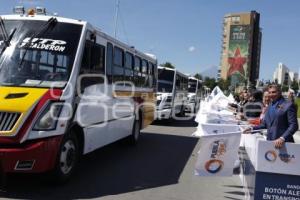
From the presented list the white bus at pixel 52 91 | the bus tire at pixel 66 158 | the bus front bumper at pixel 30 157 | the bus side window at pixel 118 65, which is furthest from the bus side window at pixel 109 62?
the bus front bumper at pixel 30 157

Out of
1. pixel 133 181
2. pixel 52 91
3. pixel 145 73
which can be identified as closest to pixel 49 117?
pixel 52 91

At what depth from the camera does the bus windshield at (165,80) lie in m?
21.1

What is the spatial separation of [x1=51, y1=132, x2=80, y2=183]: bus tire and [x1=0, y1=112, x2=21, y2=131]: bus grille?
895 millimetres

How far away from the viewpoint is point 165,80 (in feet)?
69.8

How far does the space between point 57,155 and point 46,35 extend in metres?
2.11

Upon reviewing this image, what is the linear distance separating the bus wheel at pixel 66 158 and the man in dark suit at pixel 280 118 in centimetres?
314

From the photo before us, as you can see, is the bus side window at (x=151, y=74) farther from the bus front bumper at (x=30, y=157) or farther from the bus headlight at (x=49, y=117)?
the bus front bumper at (x=30, y=157)

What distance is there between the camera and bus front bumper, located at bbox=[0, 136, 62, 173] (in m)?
6.52

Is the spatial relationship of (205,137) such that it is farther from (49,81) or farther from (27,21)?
(27,21)

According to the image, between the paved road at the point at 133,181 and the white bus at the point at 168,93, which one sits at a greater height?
the white bus at the point at 168,93

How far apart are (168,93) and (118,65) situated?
10.5m

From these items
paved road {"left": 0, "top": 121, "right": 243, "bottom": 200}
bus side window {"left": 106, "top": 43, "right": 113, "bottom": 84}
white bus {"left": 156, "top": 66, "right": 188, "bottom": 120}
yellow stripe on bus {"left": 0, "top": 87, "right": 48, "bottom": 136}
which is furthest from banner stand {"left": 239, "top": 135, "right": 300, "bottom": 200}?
white bus {"left": 156, "top": 66, "right": 188, "bottom": 120}

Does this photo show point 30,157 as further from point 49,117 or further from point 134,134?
point 134,134

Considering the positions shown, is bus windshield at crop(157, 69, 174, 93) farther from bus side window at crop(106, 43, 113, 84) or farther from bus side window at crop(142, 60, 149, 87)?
bus side window at crop(106, 43, 113, 84)
